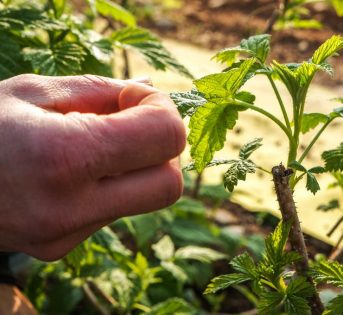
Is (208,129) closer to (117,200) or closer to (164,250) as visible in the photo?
(117,200)

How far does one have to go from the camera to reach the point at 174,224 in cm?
293

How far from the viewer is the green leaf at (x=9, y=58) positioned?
5.46 feet

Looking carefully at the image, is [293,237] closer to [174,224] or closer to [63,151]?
[63,151]

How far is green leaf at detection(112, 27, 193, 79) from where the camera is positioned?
183cm

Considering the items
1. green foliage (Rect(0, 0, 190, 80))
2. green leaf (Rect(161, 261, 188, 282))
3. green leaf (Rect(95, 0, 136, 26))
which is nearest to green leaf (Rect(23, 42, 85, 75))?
green foliage (Rect(0, 0, 190, 80))

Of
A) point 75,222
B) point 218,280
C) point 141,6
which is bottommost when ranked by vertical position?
point 141,6

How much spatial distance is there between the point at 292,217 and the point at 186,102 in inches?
11.9

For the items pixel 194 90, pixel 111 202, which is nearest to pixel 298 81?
pixel 194 90

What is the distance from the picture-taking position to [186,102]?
4.02 ft

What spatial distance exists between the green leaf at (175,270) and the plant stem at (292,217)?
1112 mm

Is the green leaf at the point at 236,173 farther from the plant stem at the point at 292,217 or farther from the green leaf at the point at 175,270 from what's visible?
the green leaf at the point at 175,270

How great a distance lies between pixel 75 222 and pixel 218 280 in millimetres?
392

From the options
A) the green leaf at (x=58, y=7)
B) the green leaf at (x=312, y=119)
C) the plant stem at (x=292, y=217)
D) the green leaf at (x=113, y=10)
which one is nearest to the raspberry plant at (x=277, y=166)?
the plant stem at (x=292, y=217)

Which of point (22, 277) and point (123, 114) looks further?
point (22, 277)
